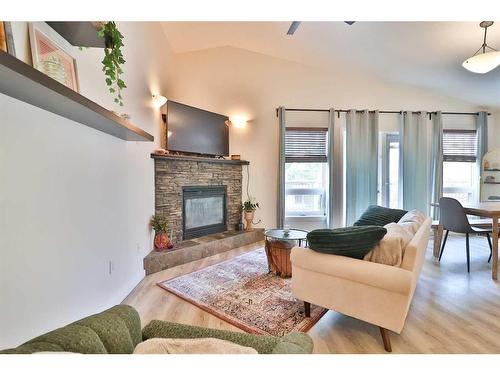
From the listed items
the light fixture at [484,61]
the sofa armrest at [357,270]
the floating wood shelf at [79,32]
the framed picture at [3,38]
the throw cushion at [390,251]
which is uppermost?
the light fixture at [484,61]

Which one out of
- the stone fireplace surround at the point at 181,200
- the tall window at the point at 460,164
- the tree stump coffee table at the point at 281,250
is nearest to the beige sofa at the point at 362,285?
the tree stump coffee table at the point at 281,250

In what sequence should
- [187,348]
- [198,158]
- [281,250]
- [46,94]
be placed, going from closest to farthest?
[187,348] → [46,94] → [281,250] → [198,158]

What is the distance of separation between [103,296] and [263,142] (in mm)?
3451

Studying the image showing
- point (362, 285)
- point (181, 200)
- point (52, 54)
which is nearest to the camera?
point (52, 54)

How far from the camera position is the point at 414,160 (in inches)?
177

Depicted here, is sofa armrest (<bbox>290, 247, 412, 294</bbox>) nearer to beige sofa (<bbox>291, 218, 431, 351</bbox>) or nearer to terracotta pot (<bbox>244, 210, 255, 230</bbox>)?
beige sofa (<bbox>291, 218, 431, 351</bbox>)

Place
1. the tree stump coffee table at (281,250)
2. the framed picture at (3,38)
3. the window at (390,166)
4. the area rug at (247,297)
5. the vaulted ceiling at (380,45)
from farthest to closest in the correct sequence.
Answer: the window at (390,166), the vaulted ceiling at (380,45), the tree stump coffee table at (281,250), the area rug at (247,297), the framed picture at (3,38)

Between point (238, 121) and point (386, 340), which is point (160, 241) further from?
point (386, 340)

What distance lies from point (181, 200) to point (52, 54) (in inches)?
95.6

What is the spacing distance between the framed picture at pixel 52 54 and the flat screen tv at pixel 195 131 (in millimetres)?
1895

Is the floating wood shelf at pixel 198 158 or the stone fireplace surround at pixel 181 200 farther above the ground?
the floating wood shelf at pixel 198 158

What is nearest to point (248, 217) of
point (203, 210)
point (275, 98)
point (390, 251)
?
point (203, 210)

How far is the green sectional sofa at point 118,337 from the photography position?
0.59 meters

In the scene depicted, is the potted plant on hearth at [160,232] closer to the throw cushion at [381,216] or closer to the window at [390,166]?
the throw cushion at [381,216]
